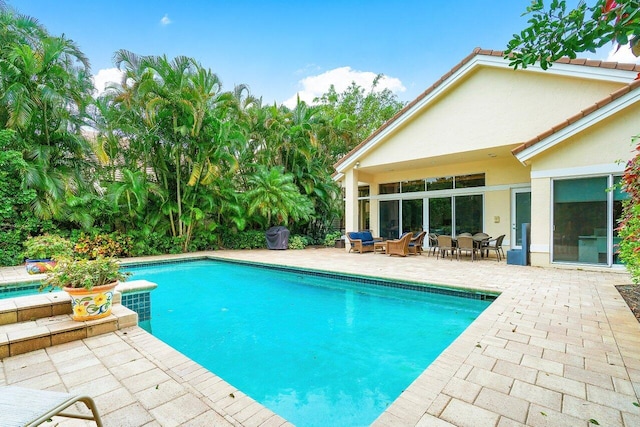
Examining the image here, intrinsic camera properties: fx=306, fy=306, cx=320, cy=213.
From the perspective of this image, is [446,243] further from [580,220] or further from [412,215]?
[412,215]

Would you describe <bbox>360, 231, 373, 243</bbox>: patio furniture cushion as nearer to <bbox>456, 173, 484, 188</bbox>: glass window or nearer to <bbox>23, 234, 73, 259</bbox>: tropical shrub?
<bbox>456, 173, 484, 188</bbox>: glass window

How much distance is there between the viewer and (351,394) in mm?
3377

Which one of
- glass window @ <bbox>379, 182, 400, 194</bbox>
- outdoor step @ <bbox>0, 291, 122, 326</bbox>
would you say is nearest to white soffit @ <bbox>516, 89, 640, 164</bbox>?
glass window @ <bbox>379, 182, 400, 194</bbox>

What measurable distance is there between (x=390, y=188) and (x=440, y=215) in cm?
292

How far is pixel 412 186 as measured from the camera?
1462cm

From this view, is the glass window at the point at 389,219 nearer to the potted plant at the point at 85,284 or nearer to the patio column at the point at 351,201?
the patio column at the point at 351,201

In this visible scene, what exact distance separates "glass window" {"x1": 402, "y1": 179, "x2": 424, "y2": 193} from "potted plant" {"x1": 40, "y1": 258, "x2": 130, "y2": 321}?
1285 centimetres

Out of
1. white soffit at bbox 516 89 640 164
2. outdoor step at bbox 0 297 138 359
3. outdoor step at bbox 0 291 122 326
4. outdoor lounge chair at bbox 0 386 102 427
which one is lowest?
outdoor step at bbox 0 297 138 359

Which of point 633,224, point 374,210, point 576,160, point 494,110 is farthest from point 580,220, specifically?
point 374,210

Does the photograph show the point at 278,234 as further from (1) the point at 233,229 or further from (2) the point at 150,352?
(2) the point at 150,352

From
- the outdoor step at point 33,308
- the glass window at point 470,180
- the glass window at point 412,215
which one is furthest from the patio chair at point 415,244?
the outdoor step at point 33,308

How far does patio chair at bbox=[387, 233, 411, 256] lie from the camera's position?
456 inches

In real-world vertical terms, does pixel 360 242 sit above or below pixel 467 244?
below

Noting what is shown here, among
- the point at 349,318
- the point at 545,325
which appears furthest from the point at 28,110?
the point at 545,325
